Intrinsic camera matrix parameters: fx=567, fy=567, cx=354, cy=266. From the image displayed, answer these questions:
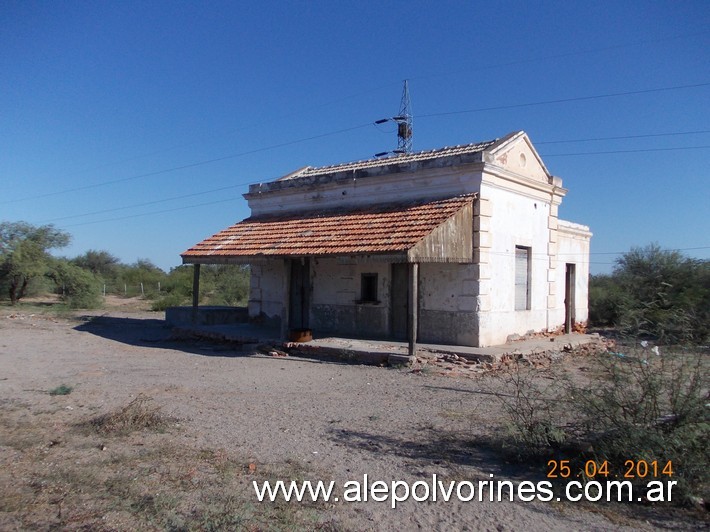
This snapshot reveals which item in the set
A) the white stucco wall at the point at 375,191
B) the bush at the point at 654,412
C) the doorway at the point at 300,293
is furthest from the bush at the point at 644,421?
the doorway at the point at 300,293

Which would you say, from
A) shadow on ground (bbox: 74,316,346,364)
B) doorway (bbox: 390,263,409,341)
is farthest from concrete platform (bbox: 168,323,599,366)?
doorway (bbox: 390,263,409,341)

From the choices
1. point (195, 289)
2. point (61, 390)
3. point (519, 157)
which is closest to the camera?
point (61, 390)

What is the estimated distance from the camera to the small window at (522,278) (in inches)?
563

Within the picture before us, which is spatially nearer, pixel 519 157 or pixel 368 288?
pixel 519 157

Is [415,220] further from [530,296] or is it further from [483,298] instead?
[530,296]

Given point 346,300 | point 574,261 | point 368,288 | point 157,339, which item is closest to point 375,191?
point 368,288

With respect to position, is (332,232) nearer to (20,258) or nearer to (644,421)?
(644,421)

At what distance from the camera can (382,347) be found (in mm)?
12594

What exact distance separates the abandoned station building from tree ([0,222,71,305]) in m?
16.2

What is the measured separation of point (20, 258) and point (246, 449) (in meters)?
26.6

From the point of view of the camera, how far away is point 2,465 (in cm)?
538

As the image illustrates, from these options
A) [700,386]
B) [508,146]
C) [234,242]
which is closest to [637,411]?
[700,386]

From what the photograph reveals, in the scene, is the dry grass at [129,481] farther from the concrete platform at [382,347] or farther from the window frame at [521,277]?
the window frame at [521,277]

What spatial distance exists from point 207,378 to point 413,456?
579cm
